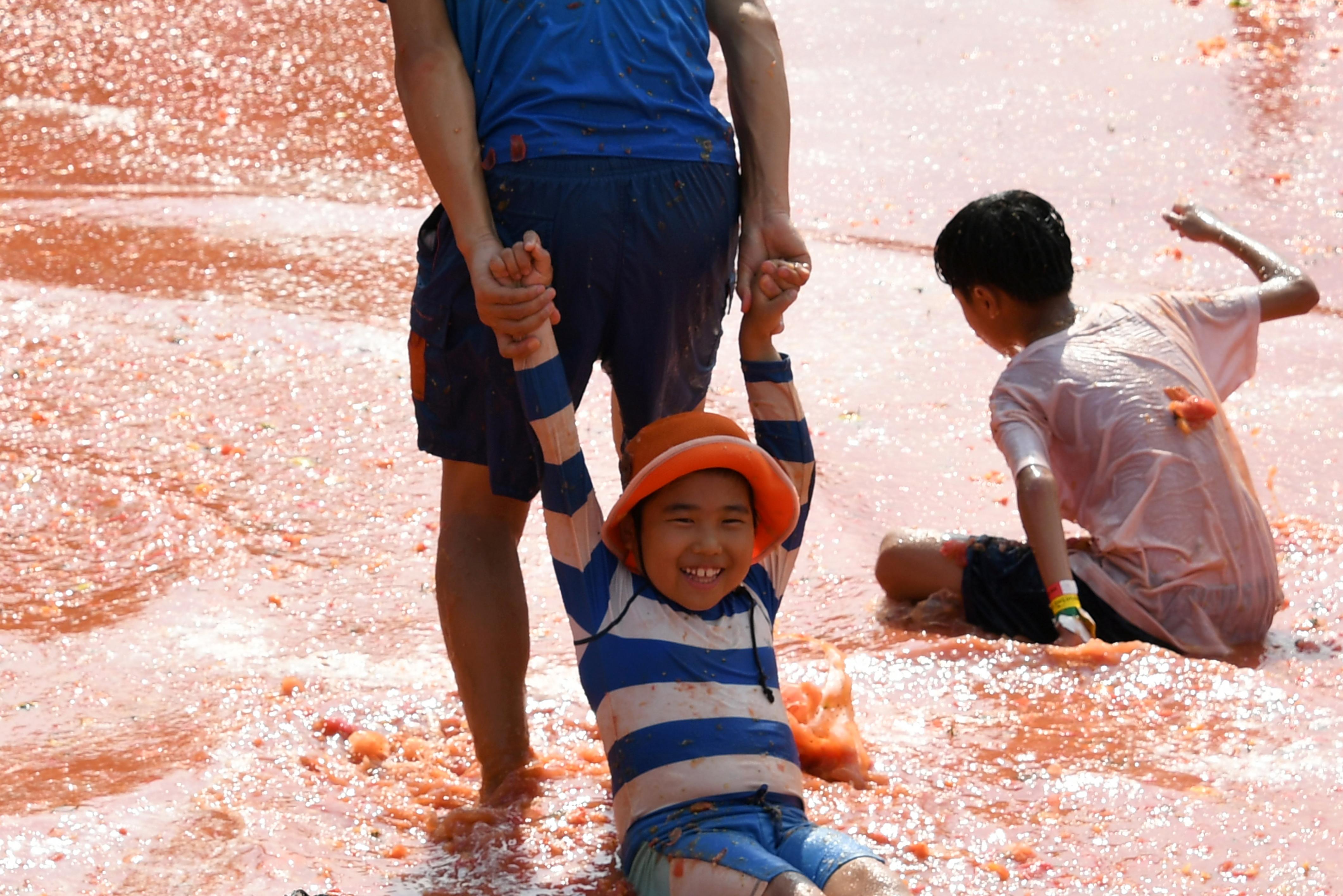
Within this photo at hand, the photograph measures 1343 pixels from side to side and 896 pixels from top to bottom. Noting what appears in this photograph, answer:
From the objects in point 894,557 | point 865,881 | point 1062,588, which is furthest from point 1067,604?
point 865,881

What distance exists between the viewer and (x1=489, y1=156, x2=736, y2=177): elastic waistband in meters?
2.26

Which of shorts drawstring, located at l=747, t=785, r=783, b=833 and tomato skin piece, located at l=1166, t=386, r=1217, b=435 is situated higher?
tomato skin piece, located at l=1166, t=386, r=1217, b=435

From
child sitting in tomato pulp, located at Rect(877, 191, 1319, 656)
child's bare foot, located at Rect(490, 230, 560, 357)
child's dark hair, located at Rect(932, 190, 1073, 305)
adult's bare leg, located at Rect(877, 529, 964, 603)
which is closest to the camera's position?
child's bare foot, located at Rect(490, 230, 560, 357)

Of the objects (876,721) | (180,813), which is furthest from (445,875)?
(876,721)

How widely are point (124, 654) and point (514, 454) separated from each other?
1196 millimetres

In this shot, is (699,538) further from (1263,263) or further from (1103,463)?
(1263,263)

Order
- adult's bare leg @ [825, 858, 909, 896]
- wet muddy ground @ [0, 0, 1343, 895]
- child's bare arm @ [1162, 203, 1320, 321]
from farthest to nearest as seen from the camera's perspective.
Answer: child's bare arm @ [1162, 203, 1320, 321] → wet muddy ground @ [0, 0, 1343, 895] → adult's bare leg @ [825, 858, 909, 896]

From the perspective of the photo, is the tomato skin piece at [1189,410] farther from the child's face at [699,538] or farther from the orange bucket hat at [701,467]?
the child's face at [699,538]

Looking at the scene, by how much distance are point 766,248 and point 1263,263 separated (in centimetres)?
183

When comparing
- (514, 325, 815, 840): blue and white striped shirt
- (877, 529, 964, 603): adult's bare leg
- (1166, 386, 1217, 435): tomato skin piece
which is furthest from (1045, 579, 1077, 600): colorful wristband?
(514, 325, 815, 840): blue and white striped shirt

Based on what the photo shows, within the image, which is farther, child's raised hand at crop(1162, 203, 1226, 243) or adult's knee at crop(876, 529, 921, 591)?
child's raised hand at crop(1162, 203, 1226, 243)

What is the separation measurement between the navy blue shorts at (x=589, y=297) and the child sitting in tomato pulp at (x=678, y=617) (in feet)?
0.30

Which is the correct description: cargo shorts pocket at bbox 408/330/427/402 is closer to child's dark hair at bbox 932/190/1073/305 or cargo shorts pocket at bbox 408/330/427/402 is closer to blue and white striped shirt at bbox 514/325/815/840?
blue and white striped shirt at bbox 514/325/815/840

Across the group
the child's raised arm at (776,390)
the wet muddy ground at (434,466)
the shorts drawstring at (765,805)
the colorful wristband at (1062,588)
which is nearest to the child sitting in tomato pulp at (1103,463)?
the colorful wristband at (1062,588)
